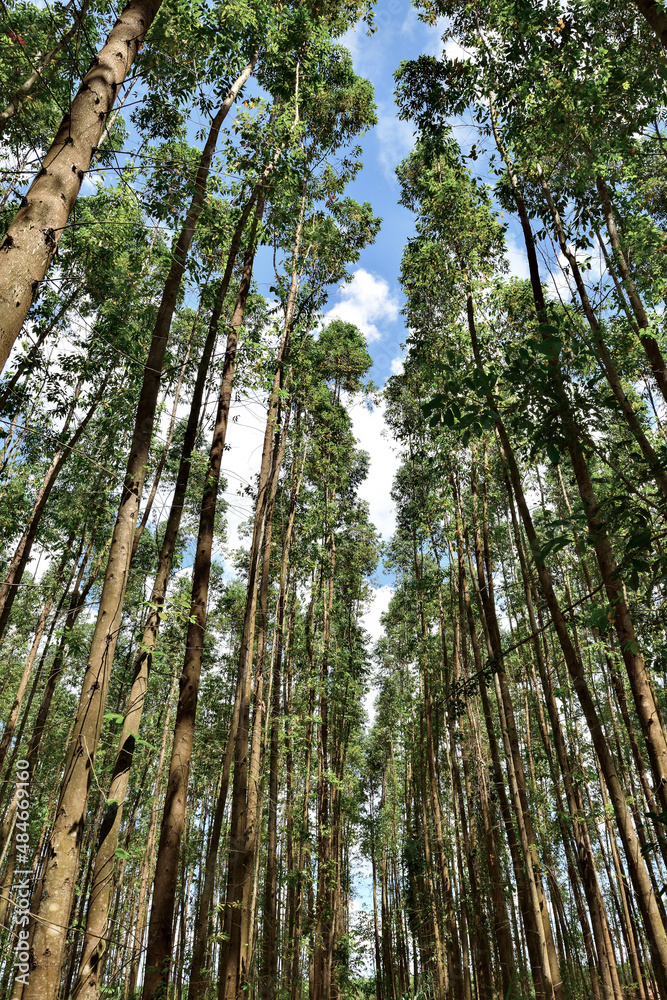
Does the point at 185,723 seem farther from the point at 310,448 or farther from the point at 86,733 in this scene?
the point at 310,448

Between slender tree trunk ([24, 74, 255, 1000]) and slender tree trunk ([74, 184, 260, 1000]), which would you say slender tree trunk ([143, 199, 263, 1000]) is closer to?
slender tree trunk ([74, 184, 260, 1000])

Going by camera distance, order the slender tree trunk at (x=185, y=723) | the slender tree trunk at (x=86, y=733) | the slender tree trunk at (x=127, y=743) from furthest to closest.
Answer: the slender tree trunk at (x=185, y=723) < the slender tree trunk at (x=127, y=743) < the slender tree trunk at (x=86, y=733)

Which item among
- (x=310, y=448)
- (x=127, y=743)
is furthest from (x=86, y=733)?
(x=310, y=448)

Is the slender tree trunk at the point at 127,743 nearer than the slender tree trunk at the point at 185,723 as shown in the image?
Yes

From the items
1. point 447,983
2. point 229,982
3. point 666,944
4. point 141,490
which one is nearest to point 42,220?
point 141,490

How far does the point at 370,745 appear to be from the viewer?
25266mm

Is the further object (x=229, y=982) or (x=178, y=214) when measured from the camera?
(x=178, y=214)

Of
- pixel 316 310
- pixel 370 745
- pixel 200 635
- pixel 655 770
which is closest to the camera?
pixel 655 770

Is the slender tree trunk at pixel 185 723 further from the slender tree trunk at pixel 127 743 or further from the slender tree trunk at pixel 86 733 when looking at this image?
the slender tree trunk at pixel 86 733

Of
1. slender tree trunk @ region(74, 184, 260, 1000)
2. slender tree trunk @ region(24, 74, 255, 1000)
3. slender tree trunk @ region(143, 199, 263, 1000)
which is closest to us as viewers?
slender tree trunk @ region(24, 74, 255, 1000)

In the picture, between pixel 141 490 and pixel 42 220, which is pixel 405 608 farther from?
pixel 42 220

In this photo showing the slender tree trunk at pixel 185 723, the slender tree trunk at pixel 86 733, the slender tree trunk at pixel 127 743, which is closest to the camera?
the slender tree trunk at pixel 86 733

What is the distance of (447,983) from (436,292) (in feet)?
48.5

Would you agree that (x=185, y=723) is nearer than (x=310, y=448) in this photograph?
Yes
